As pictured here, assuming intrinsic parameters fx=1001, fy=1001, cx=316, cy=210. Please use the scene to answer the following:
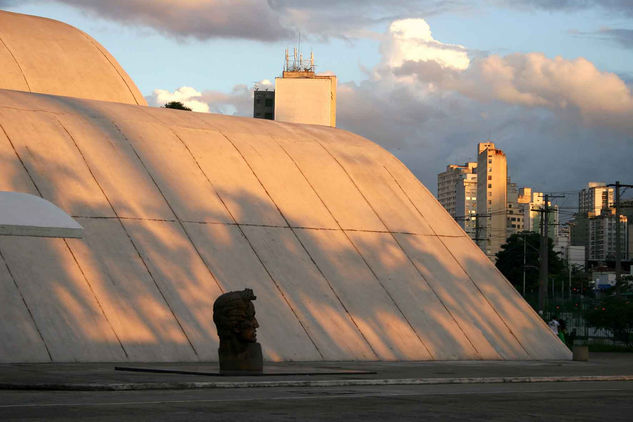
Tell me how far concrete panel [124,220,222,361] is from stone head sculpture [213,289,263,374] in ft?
13.6

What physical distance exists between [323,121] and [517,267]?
30668mm

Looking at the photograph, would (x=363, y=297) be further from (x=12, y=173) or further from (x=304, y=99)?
(x=304, y=99)

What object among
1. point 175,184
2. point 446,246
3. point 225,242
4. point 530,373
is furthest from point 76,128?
point 530,373

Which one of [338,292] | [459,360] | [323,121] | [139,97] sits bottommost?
[459,360]

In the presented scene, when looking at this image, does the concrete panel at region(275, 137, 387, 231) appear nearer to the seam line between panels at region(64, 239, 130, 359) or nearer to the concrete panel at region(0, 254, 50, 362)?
the seam line between panels at region(64, 239, 130, 359)

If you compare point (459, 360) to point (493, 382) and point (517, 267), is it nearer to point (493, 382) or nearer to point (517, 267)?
point (493, 382)

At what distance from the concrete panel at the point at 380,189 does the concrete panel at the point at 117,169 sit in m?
7.88

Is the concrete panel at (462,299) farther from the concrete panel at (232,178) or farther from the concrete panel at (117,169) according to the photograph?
the concrete panel at (117,169)

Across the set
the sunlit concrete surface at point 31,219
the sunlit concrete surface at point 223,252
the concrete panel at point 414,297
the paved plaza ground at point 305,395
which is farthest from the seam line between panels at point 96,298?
the concrete panel at point 414,297

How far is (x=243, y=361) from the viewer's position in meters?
20.0

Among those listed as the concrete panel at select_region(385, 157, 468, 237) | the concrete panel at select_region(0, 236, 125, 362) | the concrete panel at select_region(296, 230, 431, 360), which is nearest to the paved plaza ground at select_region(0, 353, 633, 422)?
the concrete panel at select_region(0, 236, 125, 362)

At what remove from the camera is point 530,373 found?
933 inches

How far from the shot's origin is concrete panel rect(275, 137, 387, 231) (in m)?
31.5

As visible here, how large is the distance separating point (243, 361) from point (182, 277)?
6.46 m
